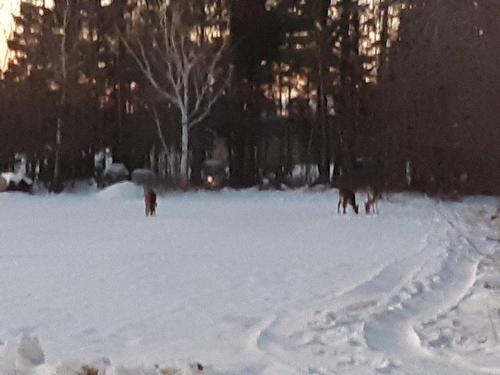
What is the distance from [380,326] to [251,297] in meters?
2.12

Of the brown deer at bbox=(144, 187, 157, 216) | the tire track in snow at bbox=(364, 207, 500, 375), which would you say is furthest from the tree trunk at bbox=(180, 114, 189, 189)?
the tire track in snow at bbox=(364, 207, 500, 375)

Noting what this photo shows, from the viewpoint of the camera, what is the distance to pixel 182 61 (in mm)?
32875

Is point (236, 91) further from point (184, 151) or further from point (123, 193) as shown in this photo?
point (123, 193)

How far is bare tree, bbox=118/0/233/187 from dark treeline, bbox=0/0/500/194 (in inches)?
2.5

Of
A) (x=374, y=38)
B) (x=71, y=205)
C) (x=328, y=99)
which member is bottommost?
(x=71, y=205)

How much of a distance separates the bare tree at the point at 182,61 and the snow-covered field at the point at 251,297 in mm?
13119

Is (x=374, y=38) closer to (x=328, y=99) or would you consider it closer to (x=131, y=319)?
(x=328, y=99)

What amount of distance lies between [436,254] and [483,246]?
1.94m

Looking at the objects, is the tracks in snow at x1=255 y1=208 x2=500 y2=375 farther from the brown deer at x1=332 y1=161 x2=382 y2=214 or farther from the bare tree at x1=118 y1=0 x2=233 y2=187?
the bare tree at x1=118 y1=0 x2=233 y2=187

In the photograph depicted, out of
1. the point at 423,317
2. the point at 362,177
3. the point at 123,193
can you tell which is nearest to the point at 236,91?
the point at 362,177

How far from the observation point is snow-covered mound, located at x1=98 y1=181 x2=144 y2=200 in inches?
1184

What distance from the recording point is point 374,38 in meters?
34.8

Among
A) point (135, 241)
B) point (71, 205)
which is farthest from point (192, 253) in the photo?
point (71, 205)

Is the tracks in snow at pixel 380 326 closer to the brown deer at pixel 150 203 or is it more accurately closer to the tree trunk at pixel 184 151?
the brown deer at pixel 150 203
